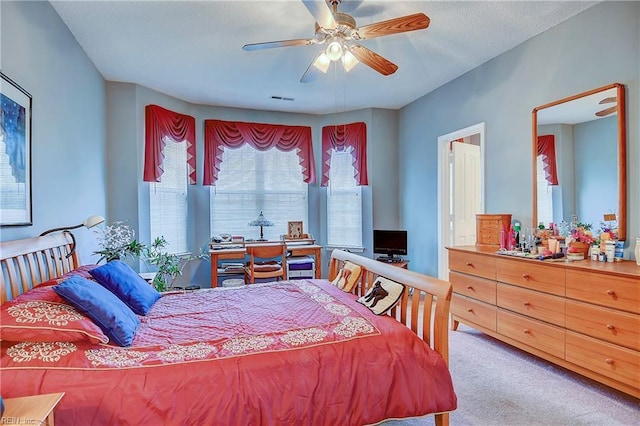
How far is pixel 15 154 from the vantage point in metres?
1.93

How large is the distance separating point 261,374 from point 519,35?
3.35 metres

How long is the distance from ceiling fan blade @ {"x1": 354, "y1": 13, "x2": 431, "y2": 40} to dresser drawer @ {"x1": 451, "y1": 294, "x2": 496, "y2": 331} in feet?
7.50

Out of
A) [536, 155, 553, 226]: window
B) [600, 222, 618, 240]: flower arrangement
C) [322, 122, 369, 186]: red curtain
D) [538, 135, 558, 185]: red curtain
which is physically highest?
[322, 122, 369, 186]: red curtain

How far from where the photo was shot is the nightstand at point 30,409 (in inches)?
43.1

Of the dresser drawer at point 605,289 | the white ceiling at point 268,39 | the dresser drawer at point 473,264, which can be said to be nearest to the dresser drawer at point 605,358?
the dresser drawer at point 605,289

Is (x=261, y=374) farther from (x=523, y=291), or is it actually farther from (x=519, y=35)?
(x=519, y=35)

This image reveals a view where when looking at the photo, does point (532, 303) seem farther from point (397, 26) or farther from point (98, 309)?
point (98, 309)

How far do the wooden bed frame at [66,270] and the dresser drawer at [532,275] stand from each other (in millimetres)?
1044

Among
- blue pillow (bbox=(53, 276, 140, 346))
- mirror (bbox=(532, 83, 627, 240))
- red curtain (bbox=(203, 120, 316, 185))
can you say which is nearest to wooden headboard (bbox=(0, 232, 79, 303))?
blue pillow (bbox=(53, 276, 140, 346))

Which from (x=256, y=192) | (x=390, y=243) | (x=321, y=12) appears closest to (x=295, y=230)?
(x=256, y=192)

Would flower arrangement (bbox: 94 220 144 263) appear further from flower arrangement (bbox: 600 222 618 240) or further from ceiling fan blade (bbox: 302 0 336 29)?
flower arrangement (bbox: 600 222 618 240)

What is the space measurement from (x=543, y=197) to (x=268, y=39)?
9.06 ft

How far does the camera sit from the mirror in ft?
8.04

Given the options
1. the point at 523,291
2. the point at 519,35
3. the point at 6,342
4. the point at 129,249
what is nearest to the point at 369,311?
the point at 523,291
